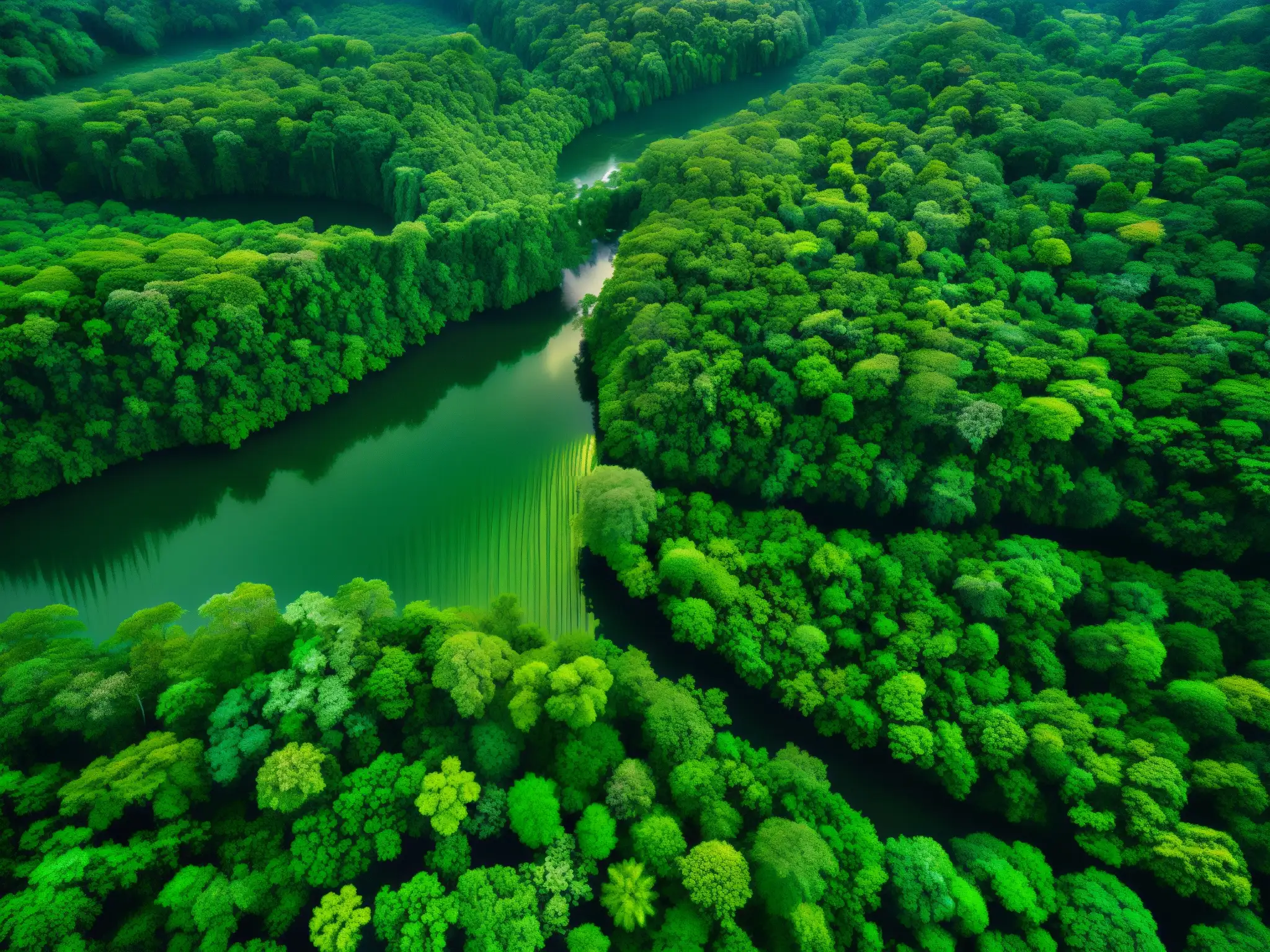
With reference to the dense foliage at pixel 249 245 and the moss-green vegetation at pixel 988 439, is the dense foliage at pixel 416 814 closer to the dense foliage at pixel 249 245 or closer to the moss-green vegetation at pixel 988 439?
the moss-green vegetation at pixel 988 439

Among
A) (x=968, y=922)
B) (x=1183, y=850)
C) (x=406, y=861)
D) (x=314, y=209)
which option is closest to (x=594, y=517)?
(x=406, y=861)

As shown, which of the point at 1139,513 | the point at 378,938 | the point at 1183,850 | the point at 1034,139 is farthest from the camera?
the point at 1034,139

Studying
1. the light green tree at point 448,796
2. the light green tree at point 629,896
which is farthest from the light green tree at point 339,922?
the light green tree at point 629,896

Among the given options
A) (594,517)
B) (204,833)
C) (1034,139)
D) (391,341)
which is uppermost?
(1034,139)

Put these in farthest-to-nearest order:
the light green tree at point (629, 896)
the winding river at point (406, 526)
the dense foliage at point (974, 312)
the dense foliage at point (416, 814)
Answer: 1. the dense foliage at point (974, 312)
2. the winding river at point (406, 526)
3. the light green tree at point (629, 896)
4. the dense foliage at point (416, 814)

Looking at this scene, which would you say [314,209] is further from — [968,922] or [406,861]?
[968,922]

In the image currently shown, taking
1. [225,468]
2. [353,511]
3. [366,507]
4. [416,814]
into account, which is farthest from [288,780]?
[225,468]
